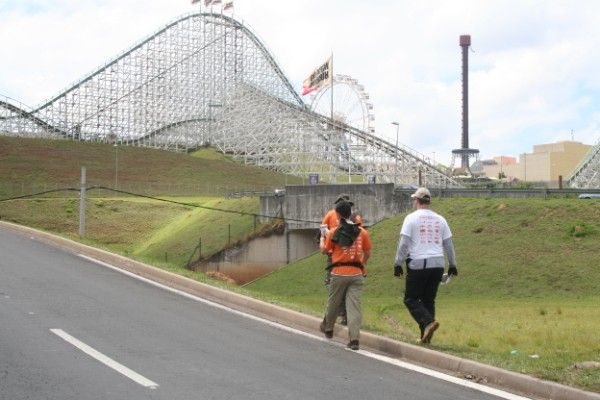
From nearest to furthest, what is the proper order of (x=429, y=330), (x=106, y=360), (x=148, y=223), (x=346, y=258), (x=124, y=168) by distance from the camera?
(x=106, y=360) < (x=429, y=330) < (x=346, y=258) < (x=148, y=223) < (x=124, y=168)

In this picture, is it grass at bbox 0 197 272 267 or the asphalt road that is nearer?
the asphalt road

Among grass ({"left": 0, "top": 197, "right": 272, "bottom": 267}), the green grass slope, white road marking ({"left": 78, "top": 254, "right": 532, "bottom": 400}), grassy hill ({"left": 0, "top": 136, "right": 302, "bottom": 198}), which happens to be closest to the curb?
white road marking ({"left": 78, "top": 254, "right": 532, "bottom": 400})

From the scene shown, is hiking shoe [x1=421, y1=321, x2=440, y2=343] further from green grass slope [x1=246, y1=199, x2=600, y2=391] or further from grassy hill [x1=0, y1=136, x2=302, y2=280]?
grassy hill [x1=0, y1=136, x2=302, y2=280]

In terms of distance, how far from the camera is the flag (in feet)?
250

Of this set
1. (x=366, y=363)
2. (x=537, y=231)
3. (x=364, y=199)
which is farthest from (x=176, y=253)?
(x=366, y=363)

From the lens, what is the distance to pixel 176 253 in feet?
127

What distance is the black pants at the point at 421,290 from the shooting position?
920 cm

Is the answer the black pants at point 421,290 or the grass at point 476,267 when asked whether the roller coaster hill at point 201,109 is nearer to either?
the grass at point 476,267

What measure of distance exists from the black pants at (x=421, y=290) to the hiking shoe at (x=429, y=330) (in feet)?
0.26

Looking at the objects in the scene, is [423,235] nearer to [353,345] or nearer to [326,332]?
[353,345]

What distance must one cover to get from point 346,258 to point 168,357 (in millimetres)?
2510

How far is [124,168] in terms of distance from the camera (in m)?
85.9

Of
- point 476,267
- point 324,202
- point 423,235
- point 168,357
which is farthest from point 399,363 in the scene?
point 324,202

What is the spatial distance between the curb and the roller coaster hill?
7053 cm
